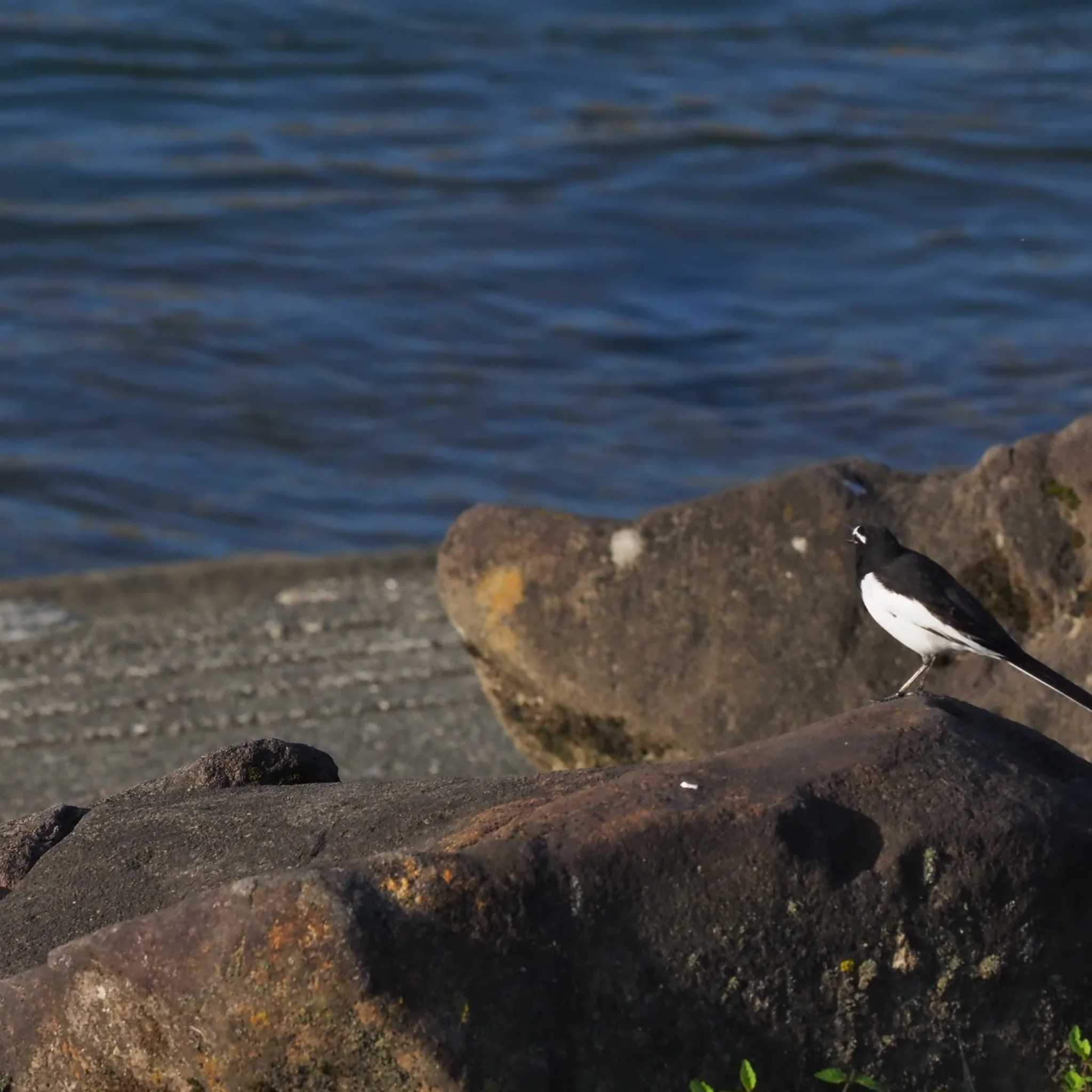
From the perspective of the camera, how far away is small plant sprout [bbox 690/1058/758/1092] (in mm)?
2543

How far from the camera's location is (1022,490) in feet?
15.2

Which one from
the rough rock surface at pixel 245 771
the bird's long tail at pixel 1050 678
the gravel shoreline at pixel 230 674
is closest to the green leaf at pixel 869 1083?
the bird's long tail at pixel 1050 678

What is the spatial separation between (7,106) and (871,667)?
11951 mm

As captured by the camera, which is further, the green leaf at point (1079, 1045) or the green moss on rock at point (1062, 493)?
the green moss on rock at point (1062, 493)

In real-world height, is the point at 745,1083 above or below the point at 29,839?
above

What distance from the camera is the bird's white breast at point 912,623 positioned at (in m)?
3.88

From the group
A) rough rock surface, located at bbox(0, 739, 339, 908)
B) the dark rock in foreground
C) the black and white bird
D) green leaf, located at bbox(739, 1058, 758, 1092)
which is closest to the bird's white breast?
the black and white bird

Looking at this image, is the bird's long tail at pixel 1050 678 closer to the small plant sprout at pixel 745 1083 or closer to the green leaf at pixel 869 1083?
the green leaf at pixel 869 1083

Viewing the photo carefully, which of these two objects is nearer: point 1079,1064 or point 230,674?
point 1079,1064

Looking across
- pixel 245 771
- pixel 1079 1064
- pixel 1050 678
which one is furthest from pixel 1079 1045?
pixel 245 771

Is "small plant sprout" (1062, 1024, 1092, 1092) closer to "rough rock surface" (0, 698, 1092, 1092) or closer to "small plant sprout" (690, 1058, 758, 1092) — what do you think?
"rough rock surface" (0, 698, 1092, 1092)

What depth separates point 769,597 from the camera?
4.74 metres

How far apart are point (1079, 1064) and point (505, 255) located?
10540 millimetres

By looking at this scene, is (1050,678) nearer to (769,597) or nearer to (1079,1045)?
(769,597)
